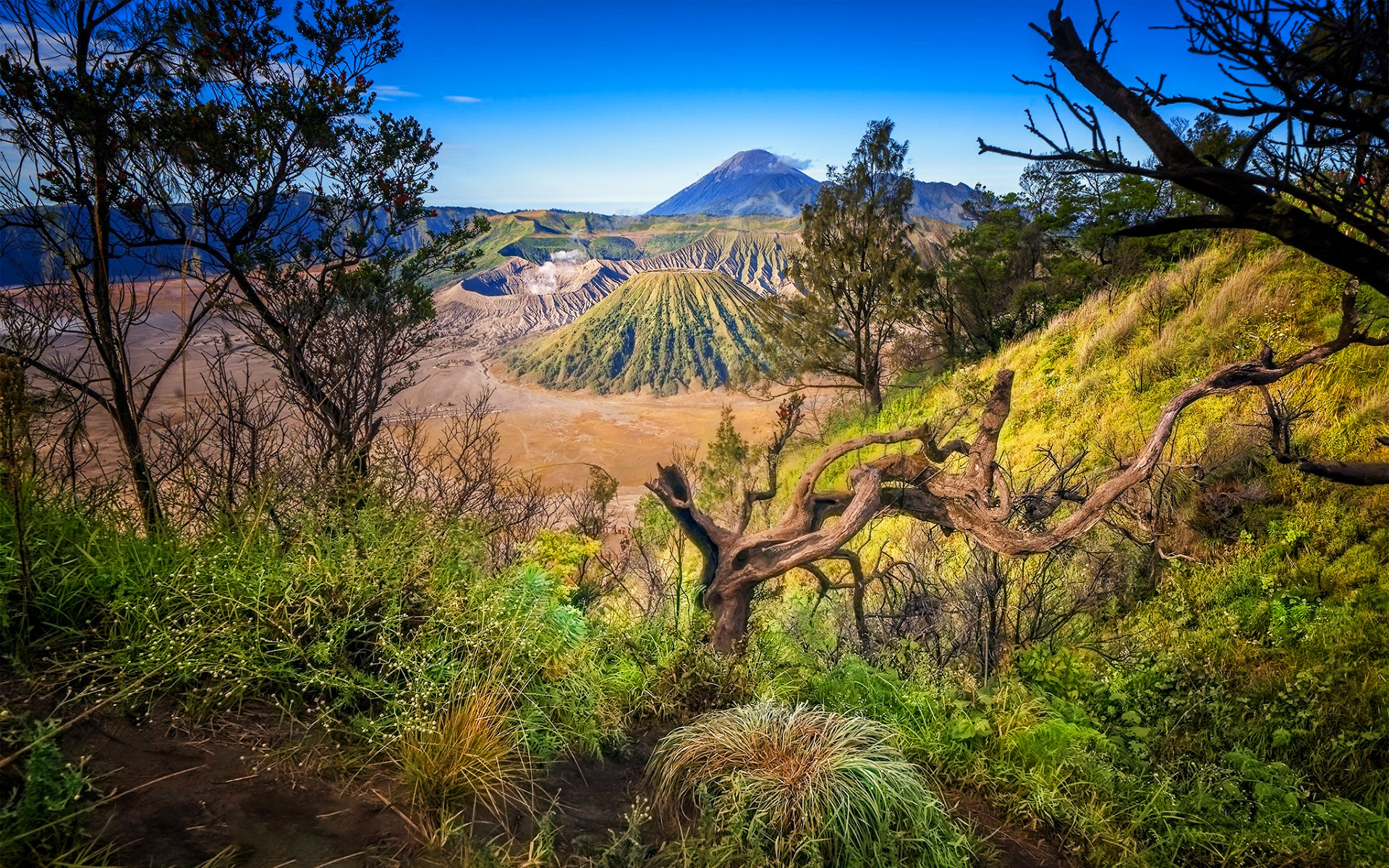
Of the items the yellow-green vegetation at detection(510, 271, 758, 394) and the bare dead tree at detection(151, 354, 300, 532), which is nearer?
the bare dead tree at detection(151, 354, 300, 532)

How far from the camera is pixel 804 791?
8.08 feet

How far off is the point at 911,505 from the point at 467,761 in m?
3.07

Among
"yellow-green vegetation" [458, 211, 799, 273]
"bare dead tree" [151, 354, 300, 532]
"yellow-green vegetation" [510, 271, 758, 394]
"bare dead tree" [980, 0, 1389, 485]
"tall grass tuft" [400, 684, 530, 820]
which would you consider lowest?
"yellow-green vegetation" [510, 271, 758, 394]

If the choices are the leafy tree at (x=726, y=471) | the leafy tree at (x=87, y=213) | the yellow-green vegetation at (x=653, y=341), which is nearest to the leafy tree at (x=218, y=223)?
the leafy tree at (x=87, y=213)

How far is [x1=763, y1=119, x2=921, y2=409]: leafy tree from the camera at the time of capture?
1747 centimetres

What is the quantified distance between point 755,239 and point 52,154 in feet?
550

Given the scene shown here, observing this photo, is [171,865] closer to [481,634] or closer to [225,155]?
[481,634]

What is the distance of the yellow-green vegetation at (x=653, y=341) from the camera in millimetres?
79750

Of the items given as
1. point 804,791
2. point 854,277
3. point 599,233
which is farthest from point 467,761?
point 599,233

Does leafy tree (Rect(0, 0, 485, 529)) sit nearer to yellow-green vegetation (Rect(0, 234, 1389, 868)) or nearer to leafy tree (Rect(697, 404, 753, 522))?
yellow-green vegetation (Rect(0, 234, 1389, 868))

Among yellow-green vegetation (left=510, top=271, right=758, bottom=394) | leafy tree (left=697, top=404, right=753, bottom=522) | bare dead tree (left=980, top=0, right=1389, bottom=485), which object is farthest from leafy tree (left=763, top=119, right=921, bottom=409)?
yellow-green vegetation (left=510, top=271, right=758, bottom=394)

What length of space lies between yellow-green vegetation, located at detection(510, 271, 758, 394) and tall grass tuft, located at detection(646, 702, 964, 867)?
69.1 m

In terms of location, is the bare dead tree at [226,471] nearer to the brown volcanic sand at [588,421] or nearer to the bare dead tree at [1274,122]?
the bare dead tree at [1274,122]

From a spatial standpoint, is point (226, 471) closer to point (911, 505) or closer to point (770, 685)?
point (770, 685)
